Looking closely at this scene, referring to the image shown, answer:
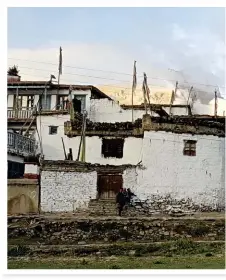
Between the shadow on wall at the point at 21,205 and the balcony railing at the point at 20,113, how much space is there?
1.42 metres

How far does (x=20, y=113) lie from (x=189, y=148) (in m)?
3.06

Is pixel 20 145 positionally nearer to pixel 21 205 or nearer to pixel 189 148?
pixel 21 205

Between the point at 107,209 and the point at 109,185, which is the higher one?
the point at 109,185

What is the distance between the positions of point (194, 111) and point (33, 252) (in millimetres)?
4105

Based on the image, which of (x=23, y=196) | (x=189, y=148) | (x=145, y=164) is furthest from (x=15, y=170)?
(x=189, y=148)

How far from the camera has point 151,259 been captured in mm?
10914

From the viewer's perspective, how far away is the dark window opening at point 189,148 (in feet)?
43.5

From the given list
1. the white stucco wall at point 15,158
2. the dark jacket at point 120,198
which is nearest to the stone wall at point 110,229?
the dark jacket at point 120,198

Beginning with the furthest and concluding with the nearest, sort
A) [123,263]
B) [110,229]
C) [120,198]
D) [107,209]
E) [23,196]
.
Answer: [120,198] → [107,209] → [23,196] → [110,229] → [123,263]

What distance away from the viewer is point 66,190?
41.5 feet

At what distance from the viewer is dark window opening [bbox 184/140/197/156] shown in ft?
43.5
